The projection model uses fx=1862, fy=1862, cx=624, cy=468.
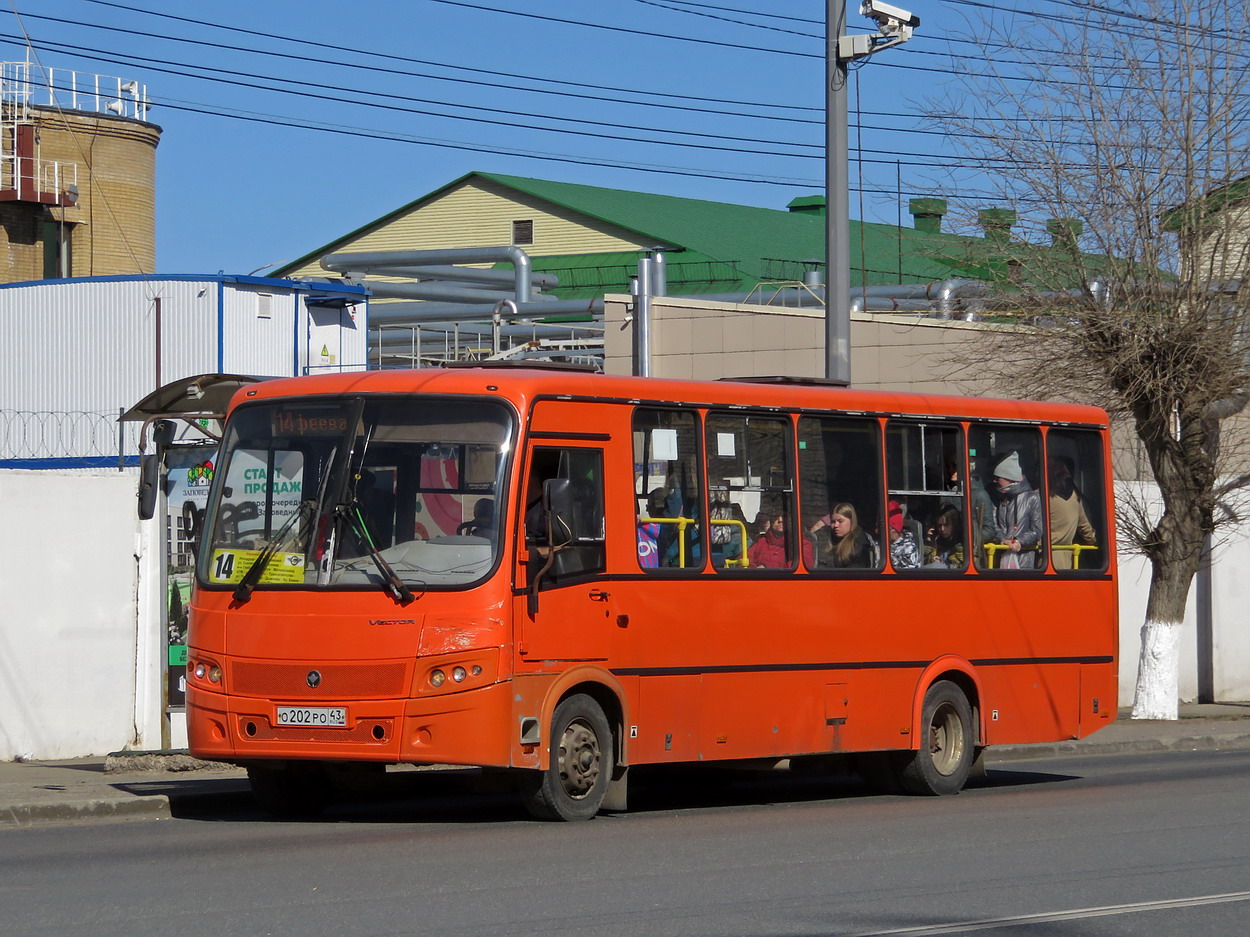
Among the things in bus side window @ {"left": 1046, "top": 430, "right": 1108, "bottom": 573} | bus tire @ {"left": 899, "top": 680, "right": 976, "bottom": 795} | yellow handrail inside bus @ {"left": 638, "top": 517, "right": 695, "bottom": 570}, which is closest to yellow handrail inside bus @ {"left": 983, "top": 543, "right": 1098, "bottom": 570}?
bus side window @ {"left": 1046, "top": 430, "right": 1108, "bottom": 573}

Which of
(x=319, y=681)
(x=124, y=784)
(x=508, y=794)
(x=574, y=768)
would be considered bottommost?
(x=508, y=794)

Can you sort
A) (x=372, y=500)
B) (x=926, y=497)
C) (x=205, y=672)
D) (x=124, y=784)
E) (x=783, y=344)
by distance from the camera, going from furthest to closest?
(x=783, y=344)
(x=926, y=497)
(x=124, y=784)
(x=205, y=672)
(x=372, y=500)

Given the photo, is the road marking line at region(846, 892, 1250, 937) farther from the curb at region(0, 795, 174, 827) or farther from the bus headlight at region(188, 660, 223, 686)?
the curb at region(0, 795, 174, 827)

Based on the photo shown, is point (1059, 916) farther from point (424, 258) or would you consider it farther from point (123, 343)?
point (424, 258)

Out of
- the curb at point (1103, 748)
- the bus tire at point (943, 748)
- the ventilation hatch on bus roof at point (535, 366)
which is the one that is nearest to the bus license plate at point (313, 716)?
the ventilation hatch on bus roof at point (535, 366)

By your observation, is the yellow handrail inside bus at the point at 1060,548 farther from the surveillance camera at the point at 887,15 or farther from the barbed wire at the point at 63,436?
the barbed wire at the point at 63,436

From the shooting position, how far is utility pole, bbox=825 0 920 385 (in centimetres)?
1797

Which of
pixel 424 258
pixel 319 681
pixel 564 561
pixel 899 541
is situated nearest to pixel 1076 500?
pixel 899 541

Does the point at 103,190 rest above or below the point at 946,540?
above

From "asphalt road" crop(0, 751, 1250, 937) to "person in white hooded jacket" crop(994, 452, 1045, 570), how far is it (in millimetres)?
2285

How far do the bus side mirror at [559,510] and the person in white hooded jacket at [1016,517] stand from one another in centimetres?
480

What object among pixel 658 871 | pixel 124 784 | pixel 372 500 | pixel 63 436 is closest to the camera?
pixel 658 871

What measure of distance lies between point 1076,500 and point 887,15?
543cm

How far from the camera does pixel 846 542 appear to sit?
14055 mm
